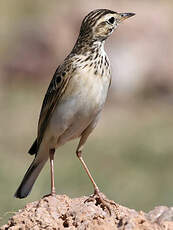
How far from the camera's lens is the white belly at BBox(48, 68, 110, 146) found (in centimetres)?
779

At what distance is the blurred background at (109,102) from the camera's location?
13.3m

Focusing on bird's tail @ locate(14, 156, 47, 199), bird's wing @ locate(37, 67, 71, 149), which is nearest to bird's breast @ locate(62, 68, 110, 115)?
bird's wing @ locate(37, 67, 71, 149)

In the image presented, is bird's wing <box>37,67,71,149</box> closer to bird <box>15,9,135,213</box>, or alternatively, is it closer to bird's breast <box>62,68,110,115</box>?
bird <box>15,9,135,213</box>

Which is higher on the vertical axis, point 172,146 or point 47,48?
point 47,48

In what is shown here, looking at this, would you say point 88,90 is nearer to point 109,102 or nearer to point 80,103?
point 80,103

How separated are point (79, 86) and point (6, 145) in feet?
27.1

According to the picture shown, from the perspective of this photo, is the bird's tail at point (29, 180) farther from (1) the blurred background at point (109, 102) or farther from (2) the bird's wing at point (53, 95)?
(1) the blurred background at point (109, 102)

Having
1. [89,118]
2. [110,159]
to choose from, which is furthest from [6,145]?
[89,118]

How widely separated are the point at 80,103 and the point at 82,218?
1799 millimetres

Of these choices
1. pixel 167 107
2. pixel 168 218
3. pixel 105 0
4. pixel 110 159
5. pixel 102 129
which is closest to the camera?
pixel 168 218

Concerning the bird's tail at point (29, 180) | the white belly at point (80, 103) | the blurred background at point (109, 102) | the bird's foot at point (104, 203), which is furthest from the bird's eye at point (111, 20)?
the blurred background at point (109, 102)

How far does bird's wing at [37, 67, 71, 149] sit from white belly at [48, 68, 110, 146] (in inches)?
2.9

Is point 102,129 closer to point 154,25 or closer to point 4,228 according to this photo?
point 154,25

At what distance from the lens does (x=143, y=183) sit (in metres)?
13.6
